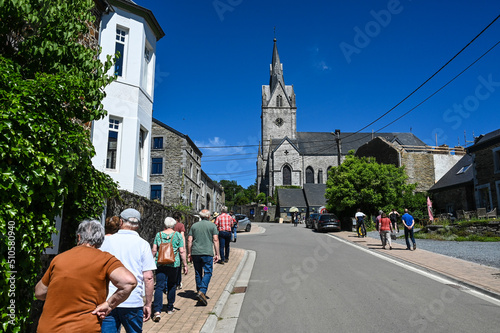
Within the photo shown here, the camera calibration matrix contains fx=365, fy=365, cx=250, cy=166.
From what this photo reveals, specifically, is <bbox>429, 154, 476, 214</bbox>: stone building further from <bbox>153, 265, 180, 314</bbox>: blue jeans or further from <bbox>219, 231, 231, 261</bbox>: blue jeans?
<bbox>153, 265, 180, 314</bbox>: blue jeans

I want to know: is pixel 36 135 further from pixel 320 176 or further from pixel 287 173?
pixel 320 176

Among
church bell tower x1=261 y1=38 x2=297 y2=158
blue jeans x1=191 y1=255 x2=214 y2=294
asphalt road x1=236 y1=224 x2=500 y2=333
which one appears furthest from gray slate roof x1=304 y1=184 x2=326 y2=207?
blue jeans x1=191 y1=255 x2=214 y2=294

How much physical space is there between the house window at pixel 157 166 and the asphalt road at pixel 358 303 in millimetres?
24387

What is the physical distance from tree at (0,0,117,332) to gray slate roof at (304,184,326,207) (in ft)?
191

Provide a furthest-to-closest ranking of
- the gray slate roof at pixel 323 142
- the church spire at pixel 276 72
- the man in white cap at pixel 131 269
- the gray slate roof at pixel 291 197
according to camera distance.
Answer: the church spire at pixel 276 72, the gray slate roof at pixel 323 142, the gray slate roof at pixel 291 197, the man in white cap at pixel 131 269

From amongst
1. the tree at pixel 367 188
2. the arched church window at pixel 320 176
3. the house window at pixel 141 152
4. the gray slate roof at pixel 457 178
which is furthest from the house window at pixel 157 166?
the arched church window at pixel 320 176

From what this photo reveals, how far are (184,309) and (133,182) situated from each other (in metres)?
5.76

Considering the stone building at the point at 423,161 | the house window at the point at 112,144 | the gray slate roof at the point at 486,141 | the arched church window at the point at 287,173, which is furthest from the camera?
the arched church window at the point at 287,173

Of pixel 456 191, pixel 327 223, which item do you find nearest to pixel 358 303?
pixel 327 223

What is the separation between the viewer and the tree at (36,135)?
339cm

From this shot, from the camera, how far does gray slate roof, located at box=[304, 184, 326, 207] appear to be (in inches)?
2437

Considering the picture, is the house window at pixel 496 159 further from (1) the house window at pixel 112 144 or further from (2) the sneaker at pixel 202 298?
(2) the sneaker at pixel 202 298

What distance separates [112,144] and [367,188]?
22.4 meters

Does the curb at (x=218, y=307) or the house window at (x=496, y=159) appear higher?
the house window at (x=496, y=159)
